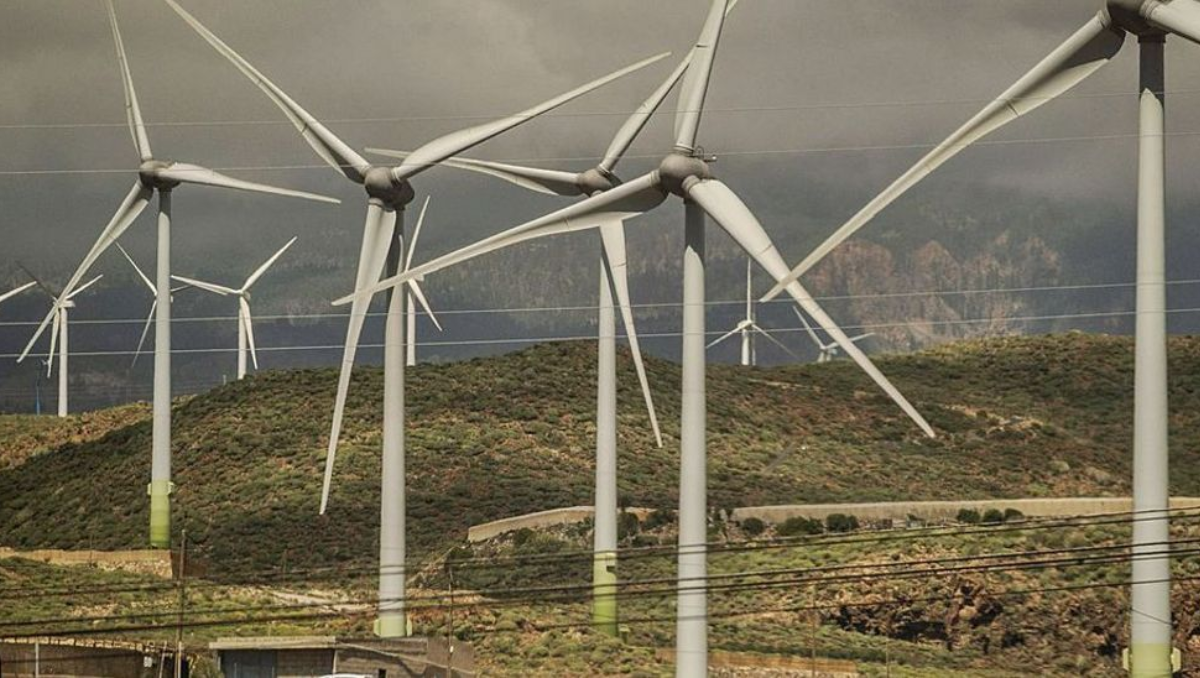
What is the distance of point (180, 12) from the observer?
268 feet

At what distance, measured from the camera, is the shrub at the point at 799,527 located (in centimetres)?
11938

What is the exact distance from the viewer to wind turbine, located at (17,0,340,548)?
98.8 m

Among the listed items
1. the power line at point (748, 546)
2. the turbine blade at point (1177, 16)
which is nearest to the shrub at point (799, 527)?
the power line at point (748, 546)

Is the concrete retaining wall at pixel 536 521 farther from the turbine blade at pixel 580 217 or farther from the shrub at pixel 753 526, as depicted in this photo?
the turbine blade at pixel 580 217

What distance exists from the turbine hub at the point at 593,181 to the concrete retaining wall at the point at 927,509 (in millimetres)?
36391

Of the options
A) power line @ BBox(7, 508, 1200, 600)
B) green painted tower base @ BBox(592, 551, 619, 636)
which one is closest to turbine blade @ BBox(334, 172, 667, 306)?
green painted tower base @ BBox(592, 551, 619, 636)

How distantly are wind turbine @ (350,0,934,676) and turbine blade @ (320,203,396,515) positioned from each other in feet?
24.4

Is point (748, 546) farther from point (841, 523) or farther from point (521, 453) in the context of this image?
point (521, 453)

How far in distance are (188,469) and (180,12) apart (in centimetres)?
7305

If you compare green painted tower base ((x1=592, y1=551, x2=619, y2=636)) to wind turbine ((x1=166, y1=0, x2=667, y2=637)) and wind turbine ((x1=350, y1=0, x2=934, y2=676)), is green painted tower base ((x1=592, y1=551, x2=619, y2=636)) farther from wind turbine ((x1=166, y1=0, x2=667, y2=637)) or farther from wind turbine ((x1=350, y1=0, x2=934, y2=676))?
wind turbine ((x1=350, y1=0, x2=934, y2=676))

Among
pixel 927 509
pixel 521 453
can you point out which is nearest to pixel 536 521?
pixel 927 509

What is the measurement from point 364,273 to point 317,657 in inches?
515

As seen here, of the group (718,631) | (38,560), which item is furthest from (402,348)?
(38,560)

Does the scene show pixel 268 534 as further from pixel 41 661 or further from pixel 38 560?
pixel 41 661
